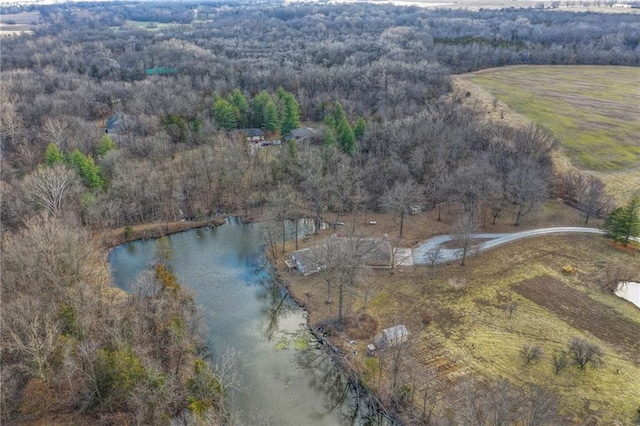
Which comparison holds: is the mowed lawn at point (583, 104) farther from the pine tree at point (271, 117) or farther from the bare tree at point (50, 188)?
the bare tree at point (50, 188)

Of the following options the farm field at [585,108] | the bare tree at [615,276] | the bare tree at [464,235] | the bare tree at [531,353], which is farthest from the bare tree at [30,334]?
the farm field at [585,108]

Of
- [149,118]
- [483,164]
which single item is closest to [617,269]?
[483,164]

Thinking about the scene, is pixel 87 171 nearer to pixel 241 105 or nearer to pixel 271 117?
pixel 271 117

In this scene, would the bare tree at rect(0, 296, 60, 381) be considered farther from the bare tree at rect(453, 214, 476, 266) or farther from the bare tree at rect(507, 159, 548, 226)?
the bare tree at rect(507, 159, 548, 226)

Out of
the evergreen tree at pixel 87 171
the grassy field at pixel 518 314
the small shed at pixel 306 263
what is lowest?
the grassy field at pixel 518 314

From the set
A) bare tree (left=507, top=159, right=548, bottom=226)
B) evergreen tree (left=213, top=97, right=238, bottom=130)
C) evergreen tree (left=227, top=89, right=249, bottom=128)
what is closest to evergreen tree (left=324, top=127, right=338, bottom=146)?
evergreen tree (left=213, top=97, right=238, bottom=130)

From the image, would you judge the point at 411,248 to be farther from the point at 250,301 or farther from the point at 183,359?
the point at 183,359

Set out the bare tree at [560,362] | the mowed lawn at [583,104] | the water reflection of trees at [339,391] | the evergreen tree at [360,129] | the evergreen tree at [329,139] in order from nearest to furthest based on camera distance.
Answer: the water reflection of trees at [339,391] < the bare tree at [560,362] < the evergreen tree at [329,139] < the mowed lawn at [583,104] < the evergreen tree at [360,129]
